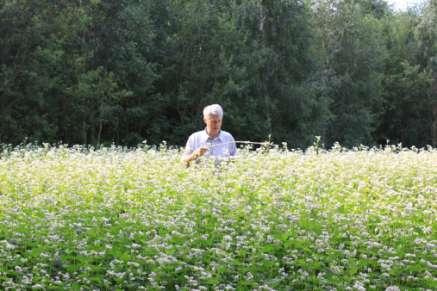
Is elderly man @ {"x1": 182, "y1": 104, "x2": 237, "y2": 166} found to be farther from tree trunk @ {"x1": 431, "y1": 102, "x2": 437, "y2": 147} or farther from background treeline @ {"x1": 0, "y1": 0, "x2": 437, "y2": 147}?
tree trunk @ {"x1": 431, "y1": 102, "x2": 437, "y2": 147}

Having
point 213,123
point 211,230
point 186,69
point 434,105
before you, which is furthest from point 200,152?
point 434,105

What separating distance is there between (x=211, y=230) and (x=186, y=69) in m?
29.7

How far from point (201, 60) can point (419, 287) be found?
31235mm

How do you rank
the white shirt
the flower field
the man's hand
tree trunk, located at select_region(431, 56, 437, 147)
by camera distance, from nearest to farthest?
1. the flower field
2. the man's hand
3. the white shirt
4. tree trunk, located at select_region(431, 56, 437, 147)

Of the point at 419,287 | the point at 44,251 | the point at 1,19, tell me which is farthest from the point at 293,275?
the point at 1,19

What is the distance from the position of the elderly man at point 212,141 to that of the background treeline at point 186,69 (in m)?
18.1

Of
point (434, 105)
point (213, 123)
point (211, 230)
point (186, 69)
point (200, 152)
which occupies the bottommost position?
point (211, 230)

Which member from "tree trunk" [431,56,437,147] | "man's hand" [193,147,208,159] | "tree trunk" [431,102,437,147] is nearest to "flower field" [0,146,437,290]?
"man's hand" [193,147,208,159]

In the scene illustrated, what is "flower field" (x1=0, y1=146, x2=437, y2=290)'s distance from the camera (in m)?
6.25

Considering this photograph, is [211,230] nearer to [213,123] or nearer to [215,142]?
[213,123]

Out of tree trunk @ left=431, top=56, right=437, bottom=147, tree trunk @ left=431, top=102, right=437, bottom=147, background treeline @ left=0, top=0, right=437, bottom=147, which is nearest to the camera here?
background treeline @ left=0, top=0, right=437, bottom=147

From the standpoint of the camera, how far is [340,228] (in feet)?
24.9

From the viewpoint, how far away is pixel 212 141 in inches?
417

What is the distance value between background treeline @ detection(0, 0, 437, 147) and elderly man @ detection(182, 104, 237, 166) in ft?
59.3
